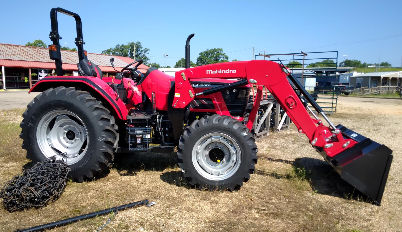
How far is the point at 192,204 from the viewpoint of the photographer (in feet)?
12.6

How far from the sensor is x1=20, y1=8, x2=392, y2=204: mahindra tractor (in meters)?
4.18

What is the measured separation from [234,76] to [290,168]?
215 centimetres

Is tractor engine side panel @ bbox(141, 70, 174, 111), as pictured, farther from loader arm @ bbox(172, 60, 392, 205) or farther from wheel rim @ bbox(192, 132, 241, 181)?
wheel rim @ bbox(192, 132, 241, 181)

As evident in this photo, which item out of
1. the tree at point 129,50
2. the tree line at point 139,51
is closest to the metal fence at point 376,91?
the tree line at point 139,51

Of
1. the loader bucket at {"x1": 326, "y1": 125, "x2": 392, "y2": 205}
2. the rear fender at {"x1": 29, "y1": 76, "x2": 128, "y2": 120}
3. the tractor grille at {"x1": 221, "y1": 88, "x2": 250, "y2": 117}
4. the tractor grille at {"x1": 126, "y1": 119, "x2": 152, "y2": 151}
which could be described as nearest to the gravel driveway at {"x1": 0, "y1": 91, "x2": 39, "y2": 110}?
the rear fender at {"x1": 29, "y1": 76, "x2": 128, "y2": 120}

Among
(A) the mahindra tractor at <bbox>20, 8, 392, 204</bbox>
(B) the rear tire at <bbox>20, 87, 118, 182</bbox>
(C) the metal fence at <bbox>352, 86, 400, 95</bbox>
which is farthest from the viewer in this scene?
(C) the metal fence at <bbox>352, 86, 400, 95</bbox>

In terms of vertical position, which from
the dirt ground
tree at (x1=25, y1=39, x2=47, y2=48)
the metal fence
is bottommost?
the dirt ground

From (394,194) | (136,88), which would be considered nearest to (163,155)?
(136,88)

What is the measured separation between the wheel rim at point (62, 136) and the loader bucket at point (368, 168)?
3865 millimetres

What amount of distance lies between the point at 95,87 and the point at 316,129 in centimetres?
341

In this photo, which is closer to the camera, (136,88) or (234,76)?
(234,76)

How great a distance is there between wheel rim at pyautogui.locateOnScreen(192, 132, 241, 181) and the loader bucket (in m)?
1.45

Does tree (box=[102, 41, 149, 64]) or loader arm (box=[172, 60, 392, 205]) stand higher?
tree (box=[102, 41, 149, 64])

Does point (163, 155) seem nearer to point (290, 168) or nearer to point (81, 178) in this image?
point (81, 178)
